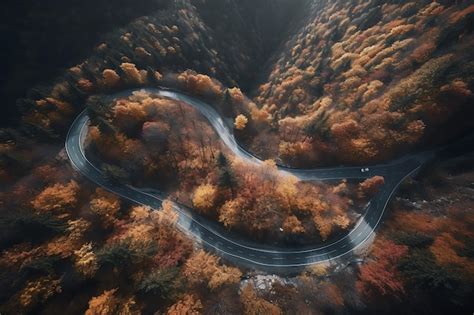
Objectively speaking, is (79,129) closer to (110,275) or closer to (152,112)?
(152,112)

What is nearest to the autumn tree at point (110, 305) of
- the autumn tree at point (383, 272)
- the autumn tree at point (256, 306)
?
the autumn tree at point (256, 306)

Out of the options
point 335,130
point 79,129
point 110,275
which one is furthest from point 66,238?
point 335,130

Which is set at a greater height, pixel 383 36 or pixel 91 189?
pixel 383 36

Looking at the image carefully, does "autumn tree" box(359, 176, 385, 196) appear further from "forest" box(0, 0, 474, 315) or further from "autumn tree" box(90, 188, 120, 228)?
"autumn tree" box(90, 188, 120, 228)

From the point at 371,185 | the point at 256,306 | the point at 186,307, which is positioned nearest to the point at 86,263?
the point at 186,307

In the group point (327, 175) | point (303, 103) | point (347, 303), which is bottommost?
point (347, 303)

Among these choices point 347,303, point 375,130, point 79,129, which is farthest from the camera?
point 79,129

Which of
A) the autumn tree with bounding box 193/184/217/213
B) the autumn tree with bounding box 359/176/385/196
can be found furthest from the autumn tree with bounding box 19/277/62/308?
the autumn tree with bounding box 359/176/385/196

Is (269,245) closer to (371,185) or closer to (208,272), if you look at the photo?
(208,272)

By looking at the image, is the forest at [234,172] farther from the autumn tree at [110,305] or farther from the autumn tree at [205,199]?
the autumn tree at [205,199]
